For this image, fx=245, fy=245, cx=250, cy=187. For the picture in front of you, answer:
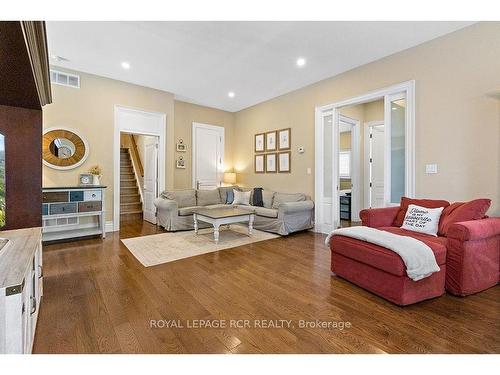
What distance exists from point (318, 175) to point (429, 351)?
3.58 m

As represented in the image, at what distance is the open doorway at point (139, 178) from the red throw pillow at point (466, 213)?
5.15 metres

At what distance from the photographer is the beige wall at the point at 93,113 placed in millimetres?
4246

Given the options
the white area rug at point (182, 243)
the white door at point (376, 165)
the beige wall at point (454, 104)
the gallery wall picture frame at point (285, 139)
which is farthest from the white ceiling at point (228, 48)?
the white area rug at point (182, 243)

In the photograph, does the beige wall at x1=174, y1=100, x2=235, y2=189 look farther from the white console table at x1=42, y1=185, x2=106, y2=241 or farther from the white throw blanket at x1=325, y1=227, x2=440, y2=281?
the white throw blanket at x1=325, y1=227, x2=440, y2=281

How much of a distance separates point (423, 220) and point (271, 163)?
Answer: 3.59 meters

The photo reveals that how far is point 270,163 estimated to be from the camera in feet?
19.4

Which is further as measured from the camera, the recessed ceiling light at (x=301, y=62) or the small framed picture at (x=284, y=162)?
the small framed picture at (x=284, y=162)

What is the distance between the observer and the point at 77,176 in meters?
4.46

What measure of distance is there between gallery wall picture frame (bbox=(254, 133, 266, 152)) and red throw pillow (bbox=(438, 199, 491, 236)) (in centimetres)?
407

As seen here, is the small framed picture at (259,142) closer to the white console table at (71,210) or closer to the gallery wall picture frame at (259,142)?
the gallery wall picture frame at (259,142)

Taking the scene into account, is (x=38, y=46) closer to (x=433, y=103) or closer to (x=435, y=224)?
(x=435, y=224)

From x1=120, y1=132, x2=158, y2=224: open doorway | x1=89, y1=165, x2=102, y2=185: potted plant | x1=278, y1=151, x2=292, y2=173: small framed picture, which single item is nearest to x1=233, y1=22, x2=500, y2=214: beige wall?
x1=278, y1=151, x2=292, y2=173: small framed picture

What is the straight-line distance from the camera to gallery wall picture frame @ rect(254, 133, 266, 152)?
6070 millimetres

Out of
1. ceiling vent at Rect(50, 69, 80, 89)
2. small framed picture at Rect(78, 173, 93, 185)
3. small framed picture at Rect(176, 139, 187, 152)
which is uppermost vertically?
ceiling vent at Rect(50, 69, 80, 89)
